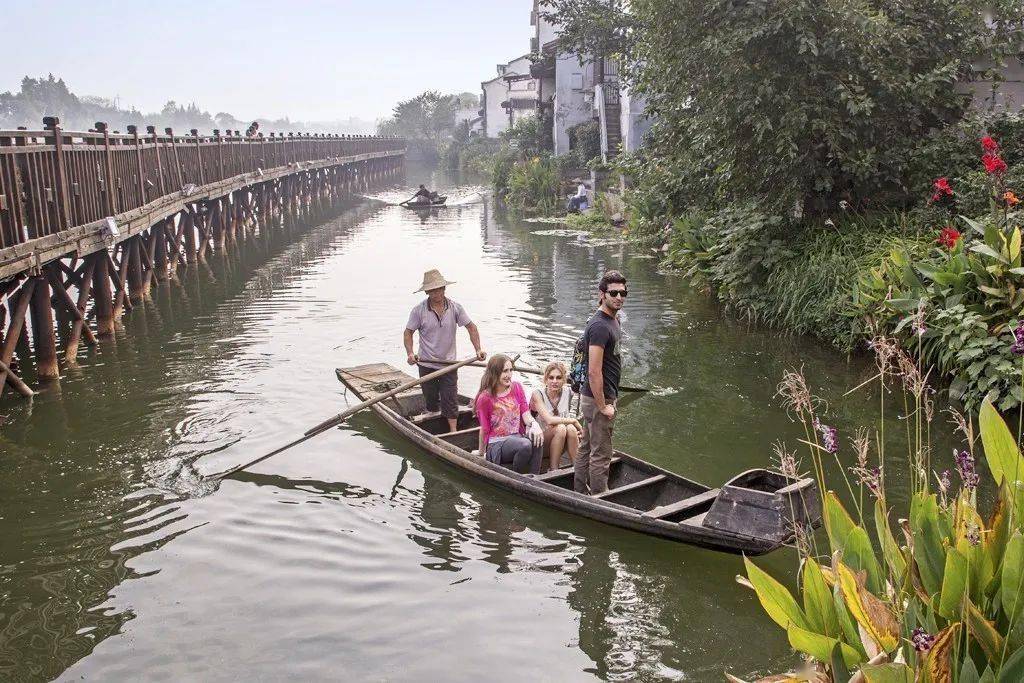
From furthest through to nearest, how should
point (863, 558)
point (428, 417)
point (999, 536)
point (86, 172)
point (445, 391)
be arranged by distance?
point (86, 172)
point (428, 417)
point (445, 391)
point (863, 558)
point (999, 536)

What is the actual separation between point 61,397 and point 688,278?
12101mm

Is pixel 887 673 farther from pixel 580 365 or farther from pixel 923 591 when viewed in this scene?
pixel 580 365

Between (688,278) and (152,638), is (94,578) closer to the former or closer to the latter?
(152,638)

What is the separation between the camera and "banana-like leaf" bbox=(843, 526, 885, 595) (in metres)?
4.05

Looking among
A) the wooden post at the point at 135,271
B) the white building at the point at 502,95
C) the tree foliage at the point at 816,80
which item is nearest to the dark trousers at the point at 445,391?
the tree foliage at the point at 816,80

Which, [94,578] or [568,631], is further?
[94,578]

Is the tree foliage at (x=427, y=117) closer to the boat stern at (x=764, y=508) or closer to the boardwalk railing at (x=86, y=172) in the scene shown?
the boardwalk railing at (x=86, y=172)

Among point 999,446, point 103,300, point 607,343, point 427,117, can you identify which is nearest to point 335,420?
point 607,343

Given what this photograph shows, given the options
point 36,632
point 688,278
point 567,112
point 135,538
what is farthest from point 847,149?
point 567,112

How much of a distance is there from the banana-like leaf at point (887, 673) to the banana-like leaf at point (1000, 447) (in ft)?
3.30

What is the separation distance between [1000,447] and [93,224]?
14.3 metres

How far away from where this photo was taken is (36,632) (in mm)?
6543

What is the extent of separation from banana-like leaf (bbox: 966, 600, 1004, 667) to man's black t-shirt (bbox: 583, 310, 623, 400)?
3.85 m

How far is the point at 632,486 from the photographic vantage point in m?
7.86
